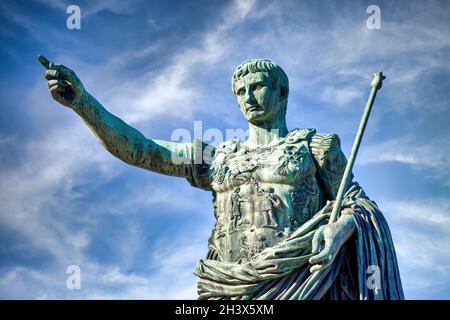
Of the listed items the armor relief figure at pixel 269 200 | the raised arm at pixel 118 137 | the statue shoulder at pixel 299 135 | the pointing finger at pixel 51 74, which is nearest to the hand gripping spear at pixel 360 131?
the armor relief figure at pixel 269 200

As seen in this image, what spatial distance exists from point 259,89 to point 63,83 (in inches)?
109

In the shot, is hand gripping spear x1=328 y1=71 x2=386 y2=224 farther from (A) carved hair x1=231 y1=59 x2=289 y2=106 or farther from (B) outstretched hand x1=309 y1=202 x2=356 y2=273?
(A) carved hair x1=231 y1=59 x2=289 y2=106

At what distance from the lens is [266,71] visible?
18000 mm

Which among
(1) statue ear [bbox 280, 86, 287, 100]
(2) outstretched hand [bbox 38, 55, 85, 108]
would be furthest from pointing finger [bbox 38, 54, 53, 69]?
(1) statue ear [bbox 280, 86, 287, 100]

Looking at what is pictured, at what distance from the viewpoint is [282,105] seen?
1823 cm

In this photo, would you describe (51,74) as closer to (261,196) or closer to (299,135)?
(261,196)

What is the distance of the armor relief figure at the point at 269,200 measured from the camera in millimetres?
16703

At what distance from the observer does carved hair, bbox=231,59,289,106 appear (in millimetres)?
18000

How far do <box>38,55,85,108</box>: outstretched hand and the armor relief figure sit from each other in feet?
0.05
